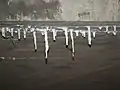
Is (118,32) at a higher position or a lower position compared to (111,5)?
lower

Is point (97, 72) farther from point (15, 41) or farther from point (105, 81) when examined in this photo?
point (15, 41)

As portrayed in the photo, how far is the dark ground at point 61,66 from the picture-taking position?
4.31ft

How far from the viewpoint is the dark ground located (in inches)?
51.8

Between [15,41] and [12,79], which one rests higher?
[15,41]

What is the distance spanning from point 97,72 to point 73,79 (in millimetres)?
141

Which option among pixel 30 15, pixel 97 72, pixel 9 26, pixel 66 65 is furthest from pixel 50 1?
pixel 97 72

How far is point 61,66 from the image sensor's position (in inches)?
52.4

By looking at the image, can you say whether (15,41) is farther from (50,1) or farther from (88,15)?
(88,15)

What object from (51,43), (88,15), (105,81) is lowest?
(105,81)

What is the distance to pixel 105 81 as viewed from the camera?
1.35 m

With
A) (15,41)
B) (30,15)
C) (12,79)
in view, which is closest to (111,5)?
(30,15)

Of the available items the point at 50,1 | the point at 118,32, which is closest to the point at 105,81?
the point at 118,32

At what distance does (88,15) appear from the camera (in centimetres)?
130

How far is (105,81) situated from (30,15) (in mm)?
560
